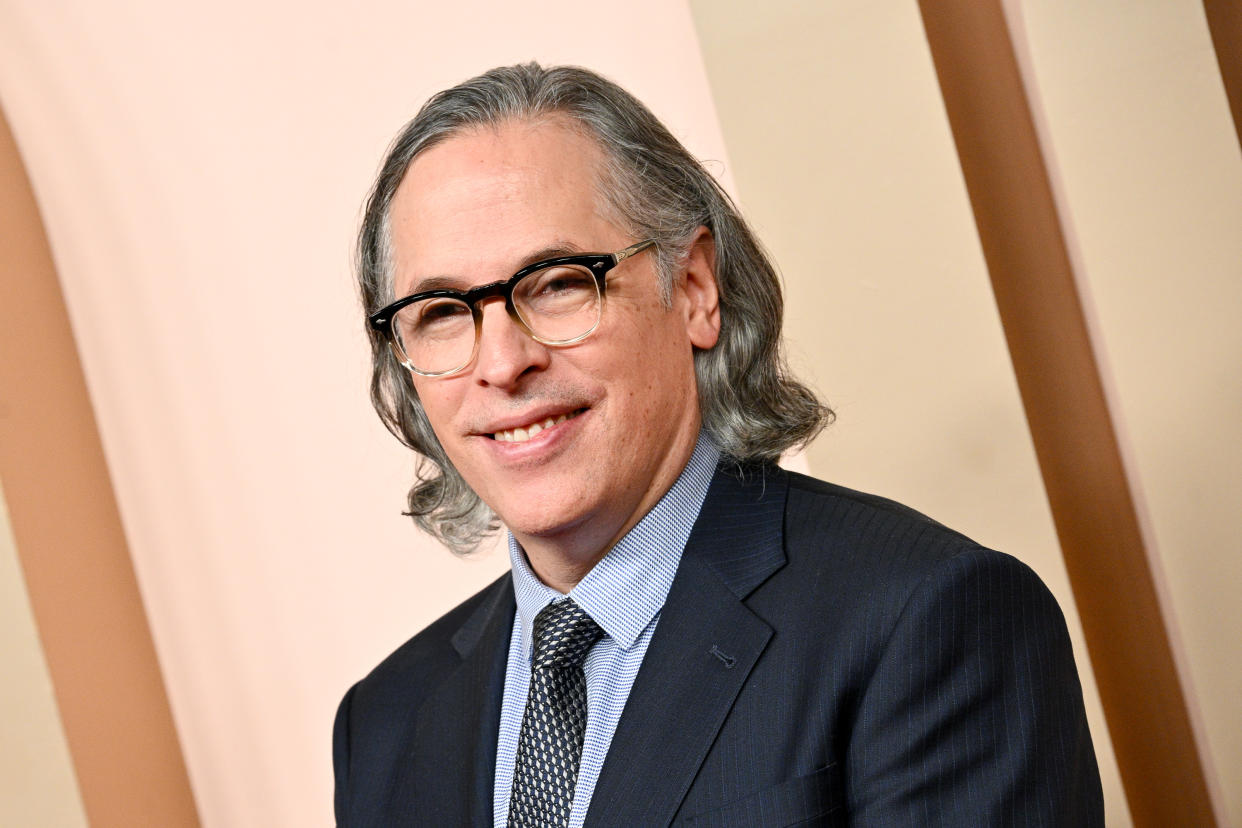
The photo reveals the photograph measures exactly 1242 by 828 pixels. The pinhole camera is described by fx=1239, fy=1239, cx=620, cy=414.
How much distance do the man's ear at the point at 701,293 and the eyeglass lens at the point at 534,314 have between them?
21cm

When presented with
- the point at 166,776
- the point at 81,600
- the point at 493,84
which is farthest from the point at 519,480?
the point at 166,776

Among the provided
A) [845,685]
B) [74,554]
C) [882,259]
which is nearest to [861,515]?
[845,685]

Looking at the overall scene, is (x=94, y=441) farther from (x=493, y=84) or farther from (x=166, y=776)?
(x=493, y=84)

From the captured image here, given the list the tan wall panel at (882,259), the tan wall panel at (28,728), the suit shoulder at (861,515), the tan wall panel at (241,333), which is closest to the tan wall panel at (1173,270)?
the tan wall panel at (882,259)

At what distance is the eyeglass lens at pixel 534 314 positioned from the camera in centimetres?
163

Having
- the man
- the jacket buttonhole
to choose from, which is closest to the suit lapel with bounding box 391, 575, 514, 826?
the man

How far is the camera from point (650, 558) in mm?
1674

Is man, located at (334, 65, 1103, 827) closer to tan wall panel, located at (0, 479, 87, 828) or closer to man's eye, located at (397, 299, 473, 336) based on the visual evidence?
man's eye, located at (397, 299, 473, 336)

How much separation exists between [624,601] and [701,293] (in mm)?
486

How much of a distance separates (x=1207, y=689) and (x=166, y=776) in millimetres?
2373

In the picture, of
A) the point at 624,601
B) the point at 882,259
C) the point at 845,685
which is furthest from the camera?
the point at 882,259

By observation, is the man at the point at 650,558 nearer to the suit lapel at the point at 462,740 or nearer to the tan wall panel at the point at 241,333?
the suit lapel at the point at 462,740

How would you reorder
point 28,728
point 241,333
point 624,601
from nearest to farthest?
point 624,601
point 28,728
point 241,333

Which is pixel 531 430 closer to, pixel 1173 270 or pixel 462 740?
pixel 462 740
